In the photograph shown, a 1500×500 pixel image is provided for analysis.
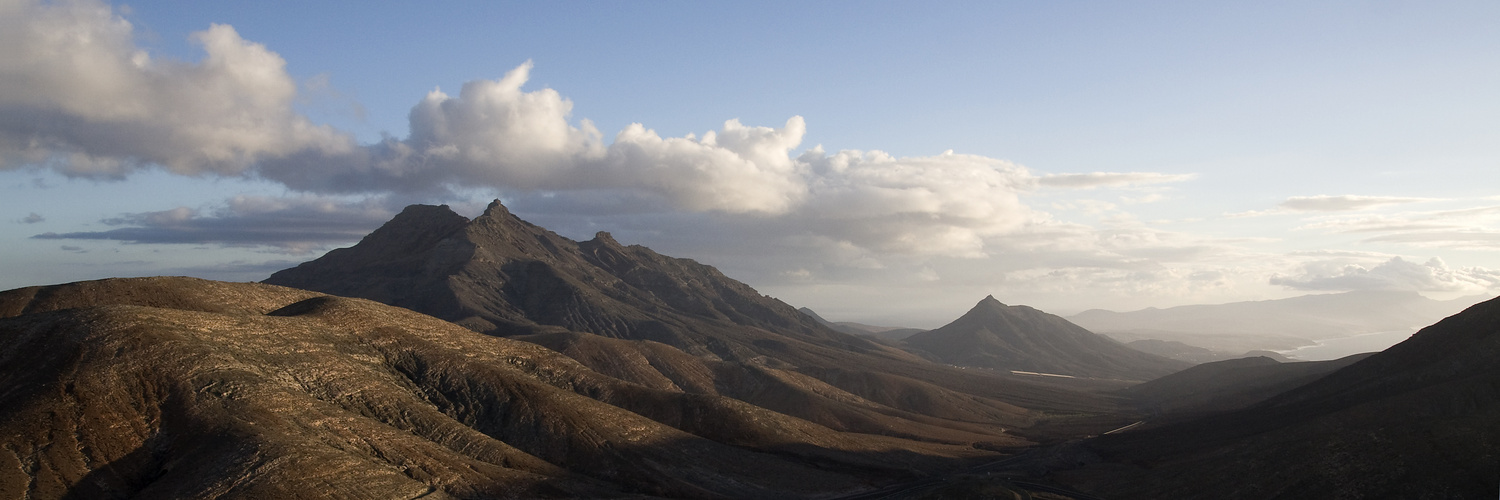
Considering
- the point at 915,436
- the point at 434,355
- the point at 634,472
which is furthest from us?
the point at 915,436

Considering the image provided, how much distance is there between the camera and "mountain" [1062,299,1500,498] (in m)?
66.4

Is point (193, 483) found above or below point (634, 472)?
above

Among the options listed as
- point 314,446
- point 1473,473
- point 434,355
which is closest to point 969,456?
point 1473,473

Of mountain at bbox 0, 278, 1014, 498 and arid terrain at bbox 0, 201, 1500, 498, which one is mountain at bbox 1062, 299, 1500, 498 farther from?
mountain at bbox 0, 278, 1014, 498

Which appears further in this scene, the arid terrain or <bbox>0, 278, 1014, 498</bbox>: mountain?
the arid terrain

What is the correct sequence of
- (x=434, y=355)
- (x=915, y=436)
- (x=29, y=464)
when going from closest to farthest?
(x=29, y=464) → (x=434, y=355) → (x=915, y=436)

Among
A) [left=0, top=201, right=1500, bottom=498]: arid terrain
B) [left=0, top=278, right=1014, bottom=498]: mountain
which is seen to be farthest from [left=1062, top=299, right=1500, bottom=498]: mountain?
[left=0, top=278, right=1014, bottom=498]: mountain

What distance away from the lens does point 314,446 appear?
64.8m

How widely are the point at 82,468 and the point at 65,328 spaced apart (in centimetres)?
1956

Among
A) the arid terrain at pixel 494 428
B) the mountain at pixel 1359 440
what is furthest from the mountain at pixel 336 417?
the mountain at pixel 1359 440

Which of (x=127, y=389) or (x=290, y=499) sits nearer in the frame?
(x=290, y=499)

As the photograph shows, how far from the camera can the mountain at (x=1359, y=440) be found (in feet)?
218

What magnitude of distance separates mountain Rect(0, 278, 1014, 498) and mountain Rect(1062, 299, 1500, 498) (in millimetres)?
28567

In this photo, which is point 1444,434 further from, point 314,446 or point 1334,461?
point 314,446
